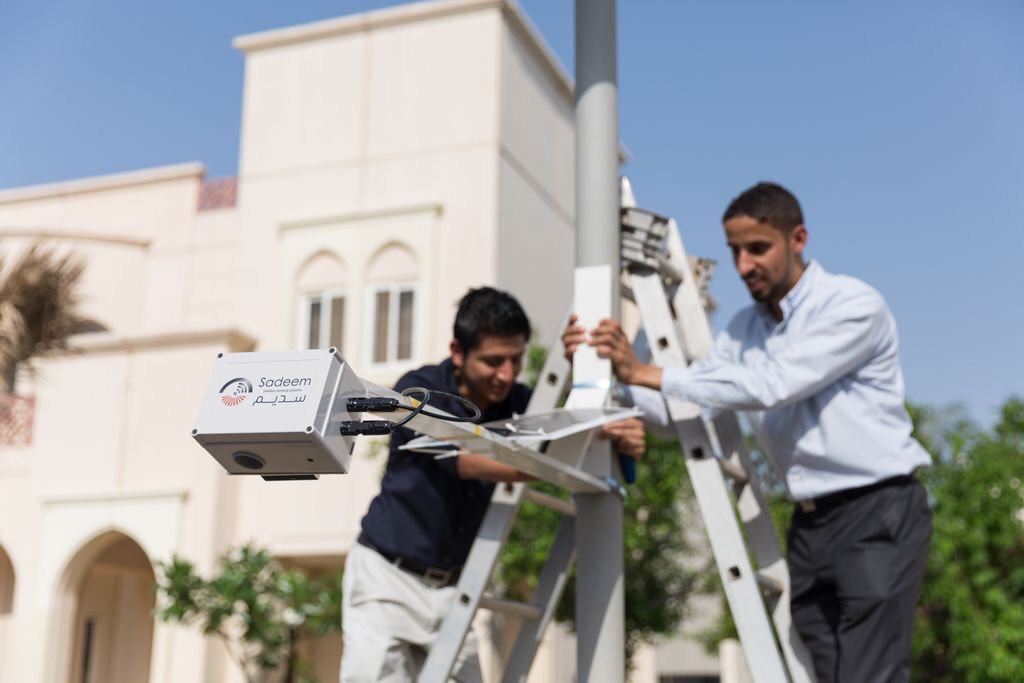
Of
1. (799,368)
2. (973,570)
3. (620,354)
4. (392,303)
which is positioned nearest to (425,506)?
(620,354)

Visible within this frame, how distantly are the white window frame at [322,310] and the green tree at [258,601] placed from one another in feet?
12.2

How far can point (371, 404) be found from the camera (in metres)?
2.26

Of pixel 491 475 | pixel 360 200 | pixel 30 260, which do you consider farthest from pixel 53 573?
pixel 491 475

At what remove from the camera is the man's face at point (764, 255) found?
3.46 meters

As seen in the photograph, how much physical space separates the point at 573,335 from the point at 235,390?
1561 millimetres

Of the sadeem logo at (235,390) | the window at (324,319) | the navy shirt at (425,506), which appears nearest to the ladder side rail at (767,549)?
the navy shirt at (425,506)

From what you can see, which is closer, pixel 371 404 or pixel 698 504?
pixel 371 404

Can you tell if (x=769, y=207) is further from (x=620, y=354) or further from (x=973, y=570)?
(x=973, y=570)

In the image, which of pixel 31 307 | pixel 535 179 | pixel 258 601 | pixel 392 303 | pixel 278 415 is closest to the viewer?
pixel 278 415

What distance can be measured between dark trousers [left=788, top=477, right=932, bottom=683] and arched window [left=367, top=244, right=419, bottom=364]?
12753 mm

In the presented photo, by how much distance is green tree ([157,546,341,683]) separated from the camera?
12.7m

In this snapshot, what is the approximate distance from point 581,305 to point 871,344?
32.2 inches

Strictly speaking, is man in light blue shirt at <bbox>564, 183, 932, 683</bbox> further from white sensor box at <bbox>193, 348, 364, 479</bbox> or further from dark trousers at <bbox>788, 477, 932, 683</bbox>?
white sensor box at <bbox>193, 348, 364, 479</bbox>

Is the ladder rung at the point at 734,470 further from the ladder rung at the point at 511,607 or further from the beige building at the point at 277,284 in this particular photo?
the beige building at the point at 277,284
